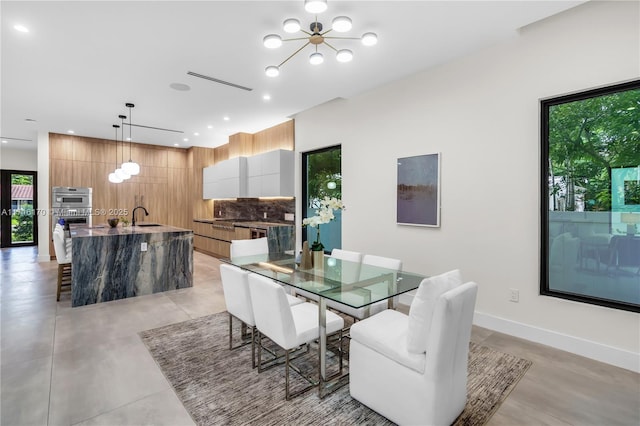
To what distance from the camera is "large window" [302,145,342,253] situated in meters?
5.13

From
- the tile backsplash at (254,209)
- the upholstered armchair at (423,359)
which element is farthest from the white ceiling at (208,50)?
the upholstered armchair at (423,359)

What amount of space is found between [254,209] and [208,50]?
4359mm

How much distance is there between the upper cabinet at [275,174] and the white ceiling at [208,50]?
0.89 metres

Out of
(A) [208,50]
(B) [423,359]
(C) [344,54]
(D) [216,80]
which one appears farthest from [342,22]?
(D) [216,80]

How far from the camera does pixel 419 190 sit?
12.5 feet

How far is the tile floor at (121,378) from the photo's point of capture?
192cm

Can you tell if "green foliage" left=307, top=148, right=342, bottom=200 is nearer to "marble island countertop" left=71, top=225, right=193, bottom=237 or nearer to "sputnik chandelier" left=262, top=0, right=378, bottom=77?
"sputnik chandelier" left=262, top=0, right=378, bottom=77

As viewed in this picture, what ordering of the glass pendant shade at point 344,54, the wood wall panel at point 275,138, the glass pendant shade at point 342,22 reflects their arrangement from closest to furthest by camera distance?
the glass pendant shade at point 342,22 < the glass pendant shade at point 344,54 < the wood wall panel at point 275,138

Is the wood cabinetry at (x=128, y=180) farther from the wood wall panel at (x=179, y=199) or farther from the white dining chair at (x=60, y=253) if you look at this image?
the white dining chair at (x=60, y=253)

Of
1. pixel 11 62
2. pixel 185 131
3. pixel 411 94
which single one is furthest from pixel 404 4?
pixel 185 131

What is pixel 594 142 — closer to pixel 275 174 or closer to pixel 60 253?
pixel 275 174

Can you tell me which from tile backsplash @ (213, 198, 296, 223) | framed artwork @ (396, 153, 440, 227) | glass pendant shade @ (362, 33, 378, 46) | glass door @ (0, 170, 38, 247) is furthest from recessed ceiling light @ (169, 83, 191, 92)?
glass door @ (0, 170, 38, 247)

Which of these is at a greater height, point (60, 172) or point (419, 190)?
point (60, 172)

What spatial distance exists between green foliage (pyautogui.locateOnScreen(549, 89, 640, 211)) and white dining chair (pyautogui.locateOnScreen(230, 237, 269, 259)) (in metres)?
3.16
